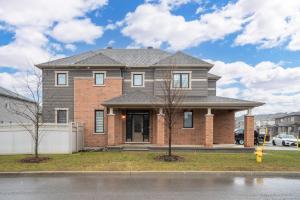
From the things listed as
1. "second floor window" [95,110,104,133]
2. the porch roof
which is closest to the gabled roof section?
the porch roof

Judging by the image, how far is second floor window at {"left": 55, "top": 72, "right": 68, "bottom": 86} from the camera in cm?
2356

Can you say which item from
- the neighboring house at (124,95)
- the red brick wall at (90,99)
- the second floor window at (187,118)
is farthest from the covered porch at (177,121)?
the red brick wall at (90,99)

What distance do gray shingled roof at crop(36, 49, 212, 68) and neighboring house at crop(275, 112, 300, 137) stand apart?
154 feet

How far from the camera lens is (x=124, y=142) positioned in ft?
76.3

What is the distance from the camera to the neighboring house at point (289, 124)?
64.4m

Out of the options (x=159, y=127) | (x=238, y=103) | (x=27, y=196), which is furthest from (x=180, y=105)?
(x=27, y=196)

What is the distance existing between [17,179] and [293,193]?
10025 mm

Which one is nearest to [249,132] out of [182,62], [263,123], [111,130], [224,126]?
[224,126]

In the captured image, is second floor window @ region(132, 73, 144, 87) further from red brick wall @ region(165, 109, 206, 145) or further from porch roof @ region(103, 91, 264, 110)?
red brick wall @ region(165, 109, 206, 145)

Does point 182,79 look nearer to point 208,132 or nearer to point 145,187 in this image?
point 208,132

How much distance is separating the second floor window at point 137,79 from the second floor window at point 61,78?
548 cm

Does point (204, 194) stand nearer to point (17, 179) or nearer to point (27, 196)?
point (27, 196)

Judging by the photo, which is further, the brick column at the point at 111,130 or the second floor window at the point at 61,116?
the second floor window at the point at 61,116

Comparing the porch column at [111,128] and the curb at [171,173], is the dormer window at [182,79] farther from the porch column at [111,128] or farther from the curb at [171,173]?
the curb at [171,173]
